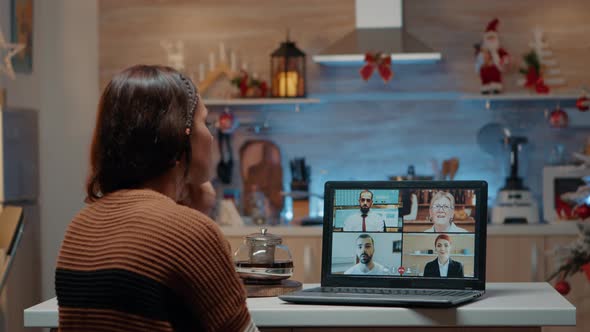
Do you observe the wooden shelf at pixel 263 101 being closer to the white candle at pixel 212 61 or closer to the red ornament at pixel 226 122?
the red ornament at pixel 226 122

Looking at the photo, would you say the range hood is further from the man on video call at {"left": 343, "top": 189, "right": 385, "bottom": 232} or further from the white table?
the white table

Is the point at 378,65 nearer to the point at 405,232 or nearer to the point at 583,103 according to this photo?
the point at 583,103

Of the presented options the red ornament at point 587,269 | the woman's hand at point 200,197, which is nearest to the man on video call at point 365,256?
the woman's hand at point 200,197

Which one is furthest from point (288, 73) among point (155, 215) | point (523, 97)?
point (155, 215)

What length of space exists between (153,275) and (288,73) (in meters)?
3.87

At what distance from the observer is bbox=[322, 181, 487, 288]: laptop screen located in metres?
2.12

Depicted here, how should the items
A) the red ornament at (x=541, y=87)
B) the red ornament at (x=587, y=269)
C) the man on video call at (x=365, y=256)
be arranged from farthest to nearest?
the red ornament at (x=541, y=87) < the red ornament at (x=587, y=269) < the man on video call at (x=365, y=256)

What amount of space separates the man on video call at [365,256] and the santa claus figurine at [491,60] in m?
3.04

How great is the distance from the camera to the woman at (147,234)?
53.1 inches

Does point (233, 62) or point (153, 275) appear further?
point (233, 62)

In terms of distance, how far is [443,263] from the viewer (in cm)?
213

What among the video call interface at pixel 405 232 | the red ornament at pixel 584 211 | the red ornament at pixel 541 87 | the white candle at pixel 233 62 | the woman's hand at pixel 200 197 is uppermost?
the white candle at pixel 233 62

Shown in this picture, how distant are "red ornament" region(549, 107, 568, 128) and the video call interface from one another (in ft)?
10.1

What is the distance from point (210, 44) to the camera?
539 cm
